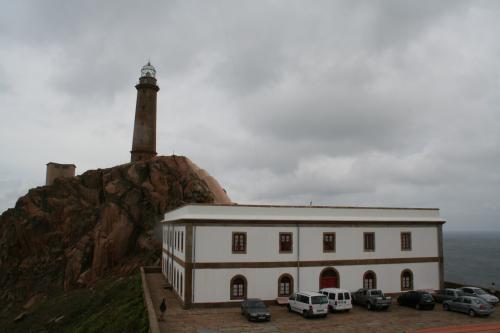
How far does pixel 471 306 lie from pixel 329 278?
406 inches

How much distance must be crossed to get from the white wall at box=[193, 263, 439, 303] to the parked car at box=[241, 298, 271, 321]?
3387 mm

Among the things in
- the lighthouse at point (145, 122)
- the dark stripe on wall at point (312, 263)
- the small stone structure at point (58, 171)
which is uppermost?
the lighthouse at point (145, 122)

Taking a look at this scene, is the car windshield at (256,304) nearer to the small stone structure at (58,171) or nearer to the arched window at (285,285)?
the arched window at (285,285)

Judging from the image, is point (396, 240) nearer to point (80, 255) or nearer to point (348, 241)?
point (348, 241)

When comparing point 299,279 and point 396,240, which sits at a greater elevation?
point 396,240

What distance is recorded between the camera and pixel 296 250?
106 ft

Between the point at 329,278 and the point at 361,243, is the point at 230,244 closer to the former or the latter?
the point at 329,278

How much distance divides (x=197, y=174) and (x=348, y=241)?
35.7 meters

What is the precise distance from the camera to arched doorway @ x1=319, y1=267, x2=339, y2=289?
107 feet

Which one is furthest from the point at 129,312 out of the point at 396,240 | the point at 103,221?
the point at 103,221

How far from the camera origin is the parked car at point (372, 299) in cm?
2955

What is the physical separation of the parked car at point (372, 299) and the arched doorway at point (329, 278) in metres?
2.27

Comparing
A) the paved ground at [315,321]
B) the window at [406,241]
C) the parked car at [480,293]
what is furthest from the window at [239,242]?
the parked car at [480,293]

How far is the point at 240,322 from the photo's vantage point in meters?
25.6
